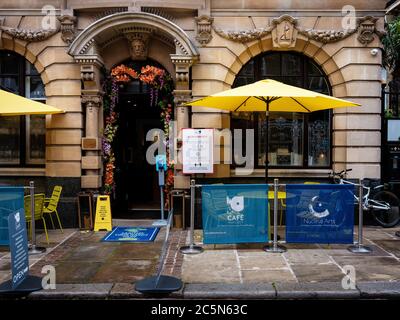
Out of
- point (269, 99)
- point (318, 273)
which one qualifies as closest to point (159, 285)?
point (318, 273)

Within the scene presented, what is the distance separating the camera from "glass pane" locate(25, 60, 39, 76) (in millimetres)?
11039

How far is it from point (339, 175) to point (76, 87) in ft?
23.0

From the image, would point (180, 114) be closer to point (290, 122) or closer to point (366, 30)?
point (290, 122)

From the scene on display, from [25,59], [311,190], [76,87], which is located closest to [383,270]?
[311,190]

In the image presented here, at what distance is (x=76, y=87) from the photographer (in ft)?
35.0

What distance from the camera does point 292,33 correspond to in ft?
34.6

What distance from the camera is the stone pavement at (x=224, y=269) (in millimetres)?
6082

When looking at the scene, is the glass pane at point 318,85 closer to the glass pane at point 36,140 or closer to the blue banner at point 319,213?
the blue banner at point 319,213

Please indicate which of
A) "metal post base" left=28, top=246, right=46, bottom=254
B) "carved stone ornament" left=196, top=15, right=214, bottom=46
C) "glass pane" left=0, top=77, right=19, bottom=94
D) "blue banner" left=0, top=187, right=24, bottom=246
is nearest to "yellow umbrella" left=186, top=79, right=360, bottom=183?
"carved stone ornament" left=196, top=15, right=214, bottom=46

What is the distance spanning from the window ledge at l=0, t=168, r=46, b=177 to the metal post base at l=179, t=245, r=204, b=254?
4.70 meters

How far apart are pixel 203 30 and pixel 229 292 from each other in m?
6.86

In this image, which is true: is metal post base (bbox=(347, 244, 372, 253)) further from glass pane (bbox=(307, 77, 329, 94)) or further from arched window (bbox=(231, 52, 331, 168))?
glass pane (bbox=(307, 77, 329, 94))
